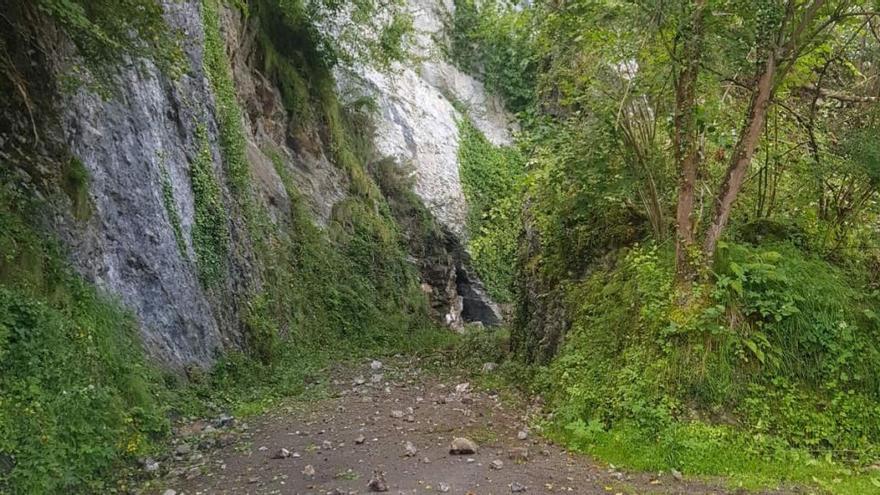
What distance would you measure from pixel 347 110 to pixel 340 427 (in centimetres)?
1687

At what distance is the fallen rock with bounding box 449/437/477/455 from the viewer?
6.44 meters

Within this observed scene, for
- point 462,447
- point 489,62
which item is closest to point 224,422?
point 462,447

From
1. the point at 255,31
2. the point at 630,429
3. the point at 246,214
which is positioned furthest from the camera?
the point at 255,31

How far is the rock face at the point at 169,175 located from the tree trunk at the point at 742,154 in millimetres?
6459

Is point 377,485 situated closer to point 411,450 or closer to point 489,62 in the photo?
point 411,450

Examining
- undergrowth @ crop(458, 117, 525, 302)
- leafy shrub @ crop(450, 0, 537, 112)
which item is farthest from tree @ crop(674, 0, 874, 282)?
leafy shrub @ crop(450, 0, 537, 112)

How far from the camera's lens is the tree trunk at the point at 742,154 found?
7191 mm

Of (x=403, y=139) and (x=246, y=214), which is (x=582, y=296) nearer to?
(x=246, y=214)

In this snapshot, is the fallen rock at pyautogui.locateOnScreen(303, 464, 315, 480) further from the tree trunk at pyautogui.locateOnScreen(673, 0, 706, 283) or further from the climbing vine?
the climbing vine

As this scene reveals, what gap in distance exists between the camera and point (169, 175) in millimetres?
10695

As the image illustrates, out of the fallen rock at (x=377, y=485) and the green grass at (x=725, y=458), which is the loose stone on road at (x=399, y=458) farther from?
the green grass at (x=725, y=458)

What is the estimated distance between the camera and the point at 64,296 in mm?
7137

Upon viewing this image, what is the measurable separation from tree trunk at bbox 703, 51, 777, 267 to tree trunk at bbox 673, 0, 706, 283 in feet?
0.72

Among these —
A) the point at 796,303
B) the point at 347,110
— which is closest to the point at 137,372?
the point at 796,303
